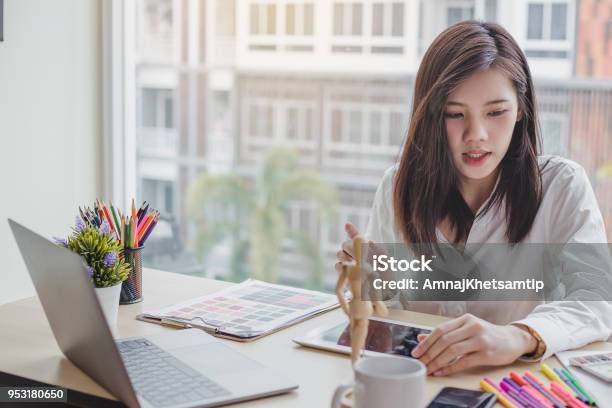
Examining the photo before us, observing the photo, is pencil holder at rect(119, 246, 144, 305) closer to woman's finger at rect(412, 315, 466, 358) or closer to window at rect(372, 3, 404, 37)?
woman's finger at rect(412, 315, 466, 358)

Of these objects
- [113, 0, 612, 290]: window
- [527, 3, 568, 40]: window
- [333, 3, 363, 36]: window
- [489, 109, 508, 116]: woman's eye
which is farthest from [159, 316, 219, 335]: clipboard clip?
[333, 3, 363, 36]: window

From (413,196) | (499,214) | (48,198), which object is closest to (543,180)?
(499,214)

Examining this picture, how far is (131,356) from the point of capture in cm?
113

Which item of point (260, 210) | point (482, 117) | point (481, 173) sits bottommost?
point (260, 210)

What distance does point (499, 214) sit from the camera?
5.07ft

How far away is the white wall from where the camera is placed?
2197 millimetres

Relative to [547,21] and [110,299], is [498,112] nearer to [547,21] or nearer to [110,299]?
[110,299]

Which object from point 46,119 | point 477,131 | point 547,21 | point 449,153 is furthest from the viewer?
point 547,21

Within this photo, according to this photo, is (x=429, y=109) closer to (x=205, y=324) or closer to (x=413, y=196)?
(x=413, y=196)

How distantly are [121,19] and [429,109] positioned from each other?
1.45 metres

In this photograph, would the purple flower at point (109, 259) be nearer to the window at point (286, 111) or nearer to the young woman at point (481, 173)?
the young woman at point (481, 173)

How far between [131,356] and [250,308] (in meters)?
0.32

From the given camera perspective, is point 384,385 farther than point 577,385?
No

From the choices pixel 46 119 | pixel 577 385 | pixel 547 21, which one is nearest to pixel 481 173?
pixel 577 385
